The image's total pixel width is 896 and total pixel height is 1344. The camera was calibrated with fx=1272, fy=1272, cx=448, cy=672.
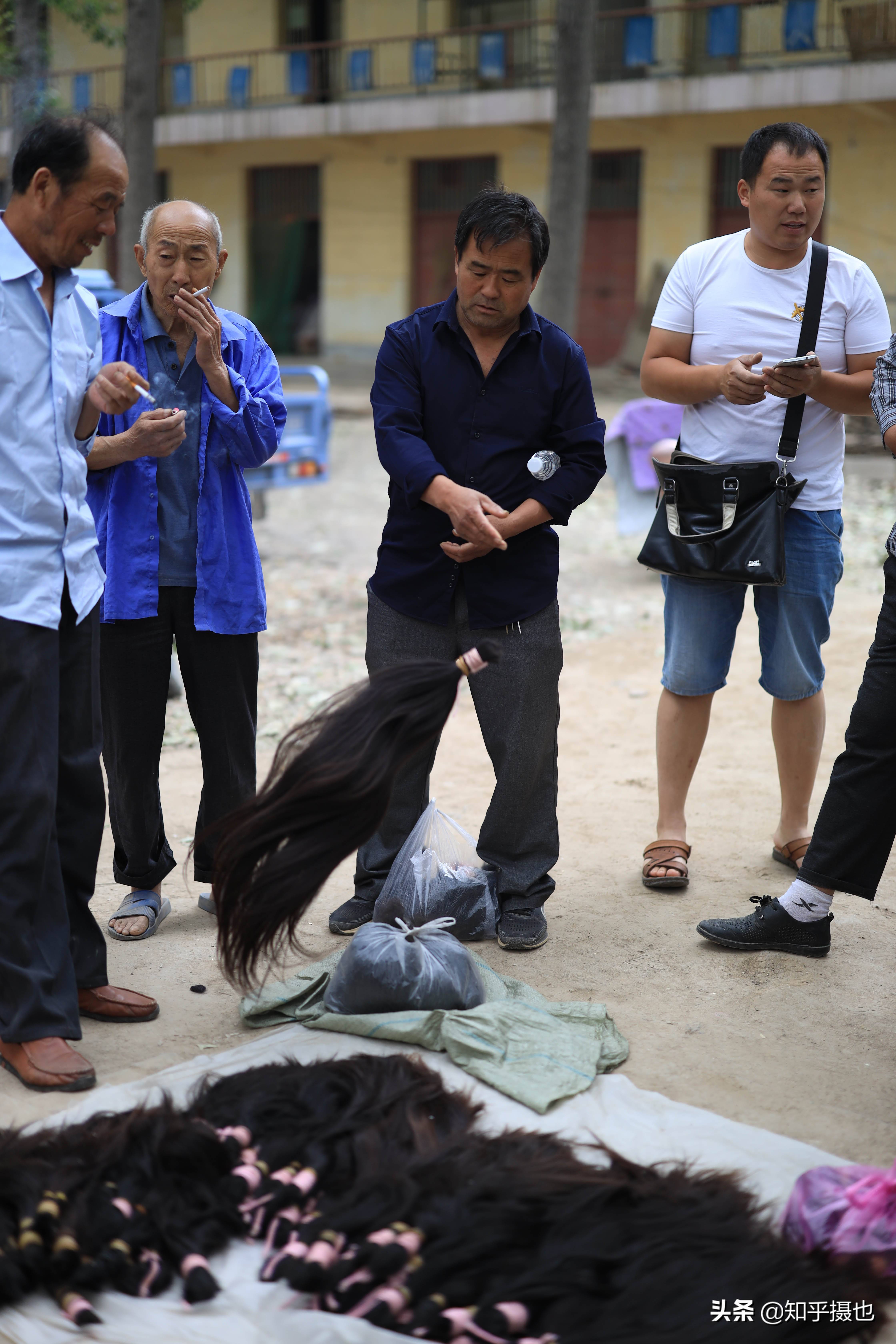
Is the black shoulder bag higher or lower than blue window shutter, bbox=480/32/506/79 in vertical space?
lower

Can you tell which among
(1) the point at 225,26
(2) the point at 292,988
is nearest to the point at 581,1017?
(2) the point at 292,988

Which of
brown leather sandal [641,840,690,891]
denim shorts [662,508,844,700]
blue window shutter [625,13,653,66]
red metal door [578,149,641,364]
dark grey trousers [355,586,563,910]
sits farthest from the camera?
red metal door [578,149,641,364]

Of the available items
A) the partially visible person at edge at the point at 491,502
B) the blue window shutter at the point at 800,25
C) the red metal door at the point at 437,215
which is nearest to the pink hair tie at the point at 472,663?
the partially visible person at edge at the point at 491,502

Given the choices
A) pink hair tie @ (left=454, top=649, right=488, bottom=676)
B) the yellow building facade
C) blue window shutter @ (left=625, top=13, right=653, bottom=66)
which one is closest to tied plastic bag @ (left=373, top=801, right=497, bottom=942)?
pink hair tie @ (left=454, top=649, right=488, bottom=676)

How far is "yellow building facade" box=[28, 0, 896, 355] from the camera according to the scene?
728 inches

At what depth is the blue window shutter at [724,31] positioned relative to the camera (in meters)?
19.0

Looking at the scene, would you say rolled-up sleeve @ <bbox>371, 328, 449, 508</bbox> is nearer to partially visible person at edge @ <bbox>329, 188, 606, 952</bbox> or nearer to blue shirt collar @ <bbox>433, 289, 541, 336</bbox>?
partially visible person at edge @ <bbox>329, 188, 606, 952</bbox>

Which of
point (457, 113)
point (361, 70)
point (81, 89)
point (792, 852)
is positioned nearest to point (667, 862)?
point (792, 852)

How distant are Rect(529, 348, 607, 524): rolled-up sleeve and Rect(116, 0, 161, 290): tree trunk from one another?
850 cm

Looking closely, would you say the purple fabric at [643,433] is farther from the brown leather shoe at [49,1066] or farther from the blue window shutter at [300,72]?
the blue window shutter at [300,72]

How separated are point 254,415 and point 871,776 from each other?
1824mm

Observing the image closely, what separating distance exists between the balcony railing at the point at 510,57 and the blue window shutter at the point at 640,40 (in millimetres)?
18

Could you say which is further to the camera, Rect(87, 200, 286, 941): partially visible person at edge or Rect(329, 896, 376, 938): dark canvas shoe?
Rect(329, 896, 376, 938): dark canvas shoe

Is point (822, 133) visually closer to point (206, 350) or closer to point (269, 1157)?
point (206, 350)
